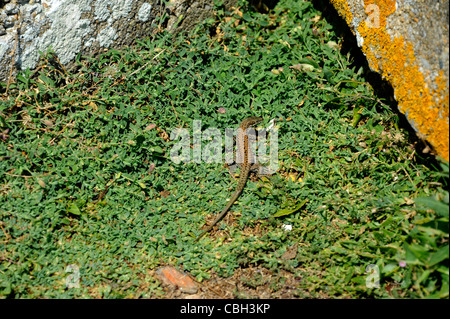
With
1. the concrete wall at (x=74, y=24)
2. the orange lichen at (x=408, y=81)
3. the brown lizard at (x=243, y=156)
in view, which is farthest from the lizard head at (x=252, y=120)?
the concrete wall at (x=74, y=24)

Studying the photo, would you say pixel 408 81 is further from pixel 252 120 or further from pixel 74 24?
pixel 74 24

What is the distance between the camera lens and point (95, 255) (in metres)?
3.71

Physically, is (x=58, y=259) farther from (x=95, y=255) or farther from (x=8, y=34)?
(x=8, y=34)

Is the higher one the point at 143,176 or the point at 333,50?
the point at 333,50

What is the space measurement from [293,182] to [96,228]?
1.80 m

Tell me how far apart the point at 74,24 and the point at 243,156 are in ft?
6.98

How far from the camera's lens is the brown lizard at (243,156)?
160 inches

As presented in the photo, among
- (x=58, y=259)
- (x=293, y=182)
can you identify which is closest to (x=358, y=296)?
(x=293, y=182)

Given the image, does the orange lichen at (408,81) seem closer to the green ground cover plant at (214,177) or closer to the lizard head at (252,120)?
the green ground cover plant at (214,177)

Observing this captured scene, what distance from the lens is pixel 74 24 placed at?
14.7ft

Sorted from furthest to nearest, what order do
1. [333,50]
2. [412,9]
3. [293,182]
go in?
1. [333,50]
2. [293,182]
3. [412,9]

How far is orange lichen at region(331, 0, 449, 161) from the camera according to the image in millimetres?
3338

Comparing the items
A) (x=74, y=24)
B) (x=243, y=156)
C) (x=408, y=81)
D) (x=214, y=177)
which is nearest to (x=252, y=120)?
(x=243, y=156)

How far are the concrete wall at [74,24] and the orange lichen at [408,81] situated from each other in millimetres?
1990
